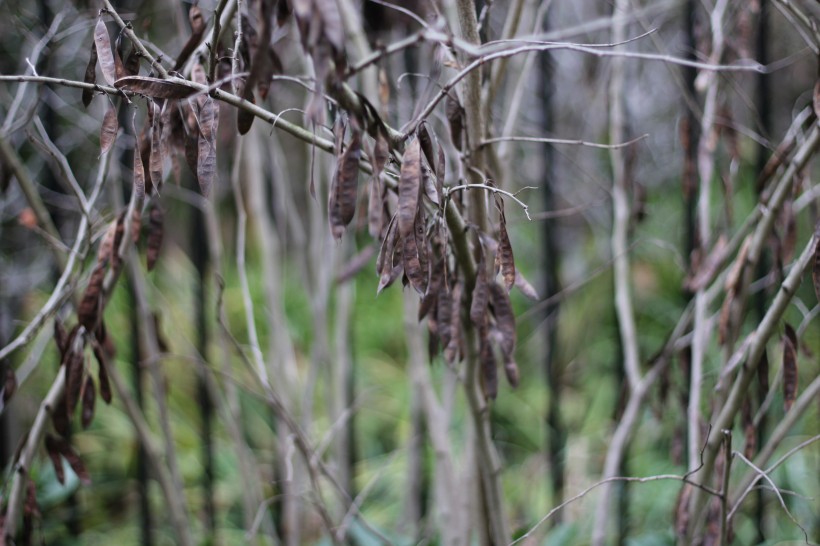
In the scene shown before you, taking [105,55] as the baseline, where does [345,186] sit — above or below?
below

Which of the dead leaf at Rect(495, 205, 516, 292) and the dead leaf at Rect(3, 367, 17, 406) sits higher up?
the dead leaf at Rect(495, 205, 516, 292)

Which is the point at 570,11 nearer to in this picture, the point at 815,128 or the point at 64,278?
the point at 815,128

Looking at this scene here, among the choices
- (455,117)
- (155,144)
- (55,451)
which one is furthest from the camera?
(55,451)

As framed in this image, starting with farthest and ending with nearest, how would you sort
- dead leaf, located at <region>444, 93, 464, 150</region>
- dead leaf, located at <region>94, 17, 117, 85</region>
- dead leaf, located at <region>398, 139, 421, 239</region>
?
dead leaf, located at <region>444, 93, 464, 150</region> < dead leaf, located at <region>94, 17, 117, 85</region> < dead leaf, located at <region>398, 139, 421, 239</region>

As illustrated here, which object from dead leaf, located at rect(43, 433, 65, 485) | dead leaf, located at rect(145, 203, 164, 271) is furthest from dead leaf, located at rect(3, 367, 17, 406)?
dead leaf, located at rect(145, 203, 164, 271)

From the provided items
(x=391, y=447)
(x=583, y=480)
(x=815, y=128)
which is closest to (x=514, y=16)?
(x=815, y=128)

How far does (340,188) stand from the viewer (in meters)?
0.90

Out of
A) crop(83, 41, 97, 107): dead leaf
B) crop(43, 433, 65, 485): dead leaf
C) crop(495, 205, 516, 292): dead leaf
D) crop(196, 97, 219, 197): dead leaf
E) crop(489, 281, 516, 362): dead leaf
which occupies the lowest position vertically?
crop(43, 433, 65, 485): dead leaf

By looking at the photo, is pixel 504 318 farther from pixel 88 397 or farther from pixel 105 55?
pixel 88 397

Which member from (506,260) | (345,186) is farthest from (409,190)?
(506,260)

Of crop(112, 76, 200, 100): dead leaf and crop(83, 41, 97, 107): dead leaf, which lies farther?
crop(83, 41, 97, 107): dead leaf

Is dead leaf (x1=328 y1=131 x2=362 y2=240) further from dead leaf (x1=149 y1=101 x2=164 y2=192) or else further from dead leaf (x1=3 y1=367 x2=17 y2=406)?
dead leaf (x1=3 y1=367 x2=17 y2=406)

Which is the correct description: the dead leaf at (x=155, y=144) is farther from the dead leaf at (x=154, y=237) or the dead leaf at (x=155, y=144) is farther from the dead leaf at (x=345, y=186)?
the dead leaf at (x=154, y=237)

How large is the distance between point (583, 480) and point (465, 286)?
2292 mm
